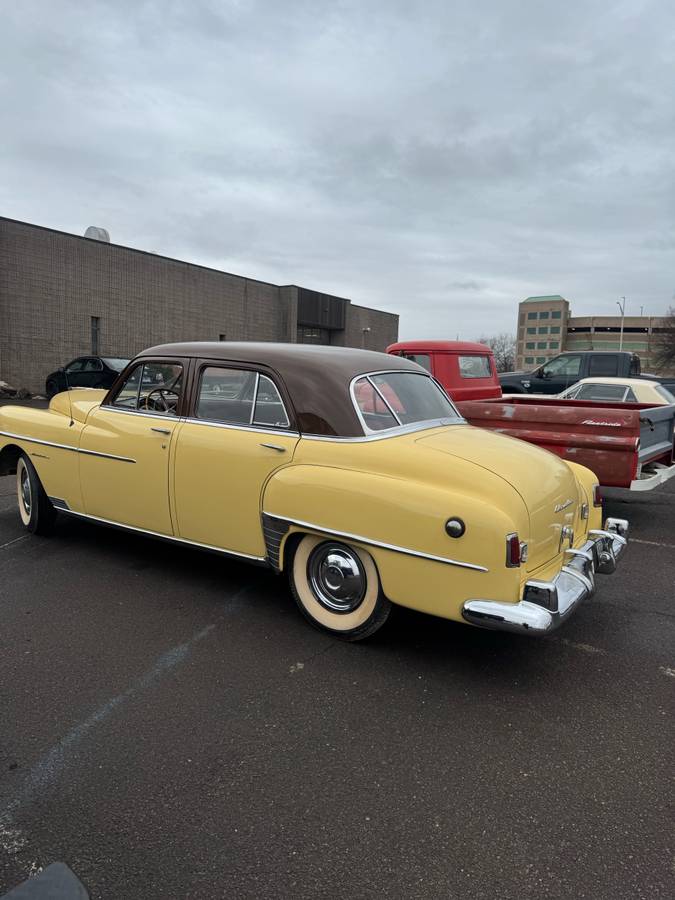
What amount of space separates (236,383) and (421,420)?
1.23 meters

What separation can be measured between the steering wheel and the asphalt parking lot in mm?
1324

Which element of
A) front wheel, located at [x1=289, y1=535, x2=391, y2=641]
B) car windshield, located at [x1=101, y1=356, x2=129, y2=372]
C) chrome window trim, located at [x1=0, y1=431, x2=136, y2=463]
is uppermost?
car windshield, located at [x1=101, y1=356, x2=129, y2=372]

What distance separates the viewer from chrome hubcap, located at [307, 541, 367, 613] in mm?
3250

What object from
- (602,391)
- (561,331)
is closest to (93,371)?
(602,391)

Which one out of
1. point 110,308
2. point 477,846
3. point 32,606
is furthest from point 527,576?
point 110,308

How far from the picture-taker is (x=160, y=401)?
175 inches

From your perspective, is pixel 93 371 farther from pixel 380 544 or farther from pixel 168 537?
pixel 380 544

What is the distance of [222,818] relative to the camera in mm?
2078

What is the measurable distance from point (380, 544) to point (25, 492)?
3.71 m

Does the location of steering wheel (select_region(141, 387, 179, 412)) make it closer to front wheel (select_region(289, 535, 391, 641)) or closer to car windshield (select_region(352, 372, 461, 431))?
car windshield (select_region(352, 372, 461, 431))

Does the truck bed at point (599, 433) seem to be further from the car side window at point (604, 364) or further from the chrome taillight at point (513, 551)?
the car side window at point (604, 364)

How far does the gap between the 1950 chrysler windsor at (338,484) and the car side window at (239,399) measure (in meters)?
0.01

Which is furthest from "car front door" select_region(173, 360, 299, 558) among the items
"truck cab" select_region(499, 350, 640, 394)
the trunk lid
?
"truck cab" select_region(499, 350, 640, 394)

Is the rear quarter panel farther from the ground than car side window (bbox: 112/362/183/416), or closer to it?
closer to it
